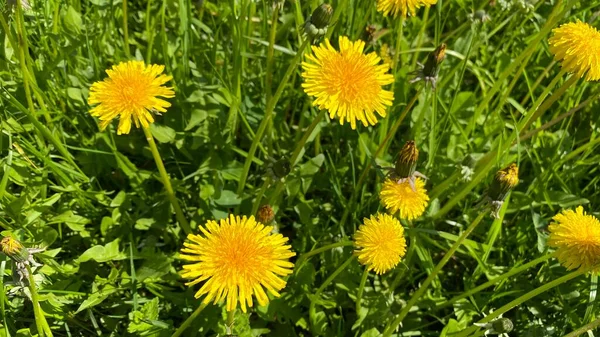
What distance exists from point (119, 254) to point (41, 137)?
1.44 feet

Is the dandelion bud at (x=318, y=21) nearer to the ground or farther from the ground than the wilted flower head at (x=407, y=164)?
farther from the ground

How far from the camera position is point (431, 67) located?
1.46 m

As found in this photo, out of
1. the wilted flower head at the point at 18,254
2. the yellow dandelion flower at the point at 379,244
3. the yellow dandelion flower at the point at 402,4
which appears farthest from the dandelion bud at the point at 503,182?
the wilted flower head at the point at 18,254

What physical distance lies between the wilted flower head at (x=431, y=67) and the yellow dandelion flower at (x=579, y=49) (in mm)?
272

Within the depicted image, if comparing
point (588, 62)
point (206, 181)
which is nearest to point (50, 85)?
point (206, 181)

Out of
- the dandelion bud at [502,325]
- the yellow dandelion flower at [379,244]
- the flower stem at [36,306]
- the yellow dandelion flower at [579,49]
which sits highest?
the yellow dandelion flower at [579,49]

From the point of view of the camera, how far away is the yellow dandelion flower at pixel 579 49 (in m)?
1.36

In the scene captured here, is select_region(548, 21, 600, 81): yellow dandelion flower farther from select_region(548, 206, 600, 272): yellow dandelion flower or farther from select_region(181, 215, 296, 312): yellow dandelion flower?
select_region(181, 215, 296, 312): yellow dandelion flower

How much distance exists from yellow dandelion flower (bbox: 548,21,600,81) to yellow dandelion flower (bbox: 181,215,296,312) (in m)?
0.82

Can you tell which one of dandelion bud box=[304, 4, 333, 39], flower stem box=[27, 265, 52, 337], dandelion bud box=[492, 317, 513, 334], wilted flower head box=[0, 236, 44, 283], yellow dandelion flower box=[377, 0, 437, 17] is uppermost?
yellow dandelion flower box=[377, 0, 437, 17]

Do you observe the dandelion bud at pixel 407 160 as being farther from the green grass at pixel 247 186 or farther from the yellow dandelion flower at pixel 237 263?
the yellow dandelion flower at pixel 237 263

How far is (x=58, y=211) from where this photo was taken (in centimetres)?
168

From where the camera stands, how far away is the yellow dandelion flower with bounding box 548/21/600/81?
136 cm

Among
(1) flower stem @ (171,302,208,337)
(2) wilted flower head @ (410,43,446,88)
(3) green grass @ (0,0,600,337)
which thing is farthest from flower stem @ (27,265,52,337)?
(2) wilted flower head @ (410,43,446,88)
